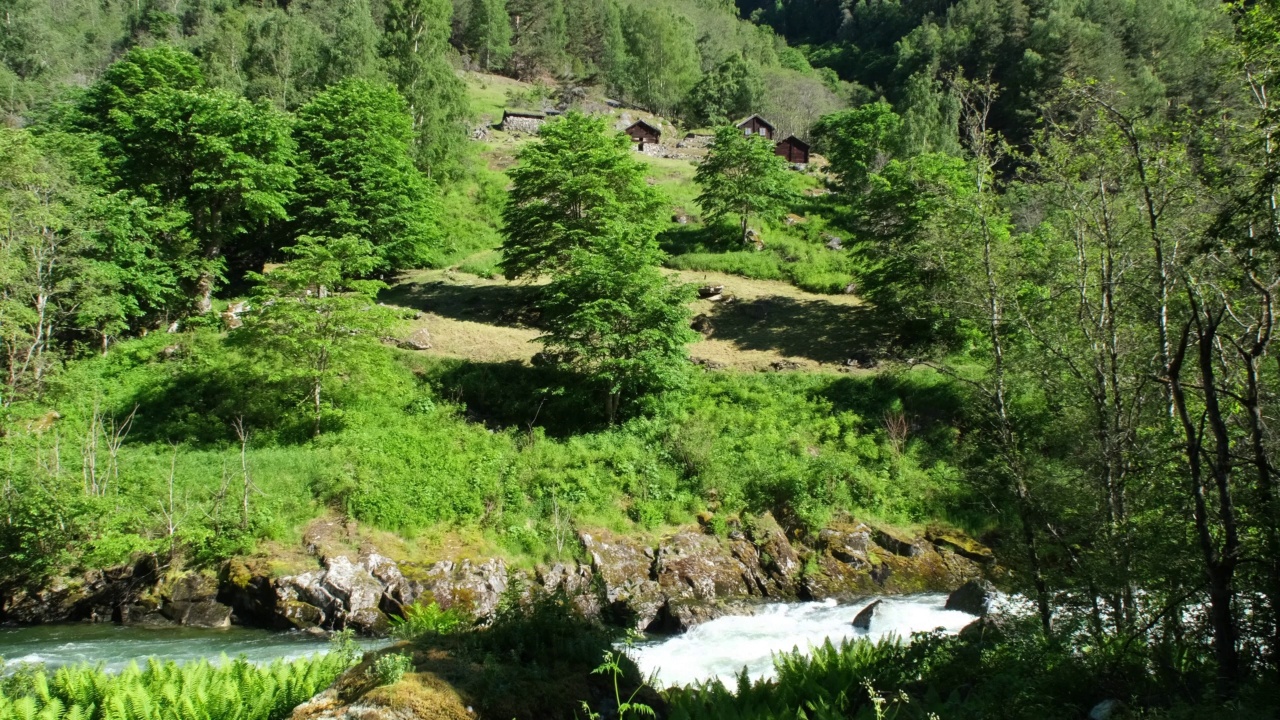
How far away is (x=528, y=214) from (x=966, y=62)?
6638cm

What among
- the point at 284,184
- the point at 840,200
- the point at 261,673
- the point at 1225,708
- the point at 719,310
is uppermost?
the point at 840,200

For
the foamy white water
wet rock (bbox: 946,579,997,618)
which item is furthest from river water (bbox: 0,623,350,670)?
wet rock (bbox: 946,579,997,618)

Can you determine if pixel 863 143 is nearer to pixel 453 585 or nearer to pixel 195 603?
pixel 453 585

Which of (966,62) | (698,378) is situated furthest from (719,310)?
(966,62)

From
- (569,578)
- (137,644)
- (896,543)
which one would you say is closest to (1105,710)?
(569,578)

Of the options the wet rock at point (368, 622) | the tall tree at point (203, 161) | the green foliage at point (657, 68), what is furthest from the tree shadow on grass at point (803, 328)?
the green foliage at point (657, 68)

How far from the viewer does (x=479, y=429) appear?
73.3ft

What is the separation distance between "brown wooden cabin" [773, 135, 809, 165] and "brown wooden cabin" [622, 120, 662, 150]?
35.9ft

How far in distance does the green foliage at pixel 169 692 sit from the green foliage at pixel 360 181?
22.4m

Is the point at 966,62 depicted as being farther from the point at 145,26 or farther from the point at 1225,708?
the point at 145,26

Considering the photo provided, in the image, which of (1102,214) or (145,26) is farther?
(145,26)

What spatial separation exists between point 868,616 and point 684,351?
11090 millimetres

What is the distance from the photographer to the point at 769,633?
1555cm

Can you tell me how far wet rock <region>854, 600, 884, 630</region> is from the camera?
15.5 meters
